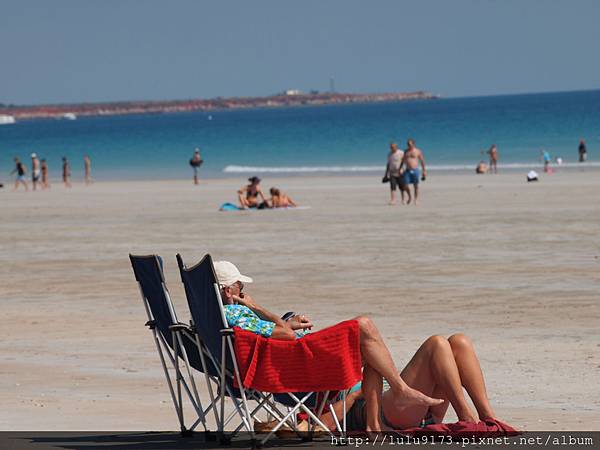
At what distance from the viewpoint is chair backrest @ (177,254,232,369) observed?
19.5 feet

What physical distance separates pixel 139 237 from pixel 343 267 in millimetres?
5896

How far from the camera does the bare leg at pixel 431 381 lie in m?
6.10

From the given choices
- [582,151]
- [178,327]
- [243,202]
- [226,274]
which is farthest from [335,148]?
[178,327]

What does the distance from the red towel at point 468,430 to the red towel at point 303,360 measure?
0.43 m

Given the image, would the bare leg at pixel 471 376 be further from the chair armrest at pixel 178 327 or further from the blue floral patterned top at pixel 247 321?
the chair armrest at pixel 178 327

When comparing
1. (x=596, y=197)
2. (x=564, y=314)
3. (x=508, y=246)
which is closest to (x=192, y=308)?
(x=564, y=314)

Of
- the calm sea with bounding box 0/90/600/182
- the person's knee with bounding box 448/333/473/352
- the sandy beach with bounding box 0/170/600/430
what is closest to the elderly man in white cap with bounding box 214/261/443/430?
the person's knee with bounding box 448/333/473/352

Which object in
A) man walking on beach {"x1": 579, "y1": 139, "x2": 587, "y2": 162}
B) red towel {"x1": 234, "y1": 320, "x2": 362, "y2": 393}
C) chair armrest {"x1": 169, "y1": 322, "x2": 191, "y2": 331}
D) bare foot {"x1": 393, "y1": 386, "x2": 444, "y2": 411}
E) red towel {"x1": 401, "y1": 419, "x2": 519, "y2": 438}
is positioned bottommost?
red towel {"x1": 401, "y1": 419, "x2": 519, "y2": 438}

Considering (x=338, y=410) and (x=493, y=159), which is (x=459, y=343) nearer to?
(x=338, y=410)

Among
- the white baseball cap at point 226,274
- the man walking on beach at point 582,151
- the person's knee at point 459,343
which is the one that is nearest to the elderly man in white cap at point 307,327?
the white baseball cap at point 226,274

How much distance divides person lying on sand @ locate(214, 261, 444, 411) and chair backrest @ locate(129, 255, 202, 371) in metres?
0.30

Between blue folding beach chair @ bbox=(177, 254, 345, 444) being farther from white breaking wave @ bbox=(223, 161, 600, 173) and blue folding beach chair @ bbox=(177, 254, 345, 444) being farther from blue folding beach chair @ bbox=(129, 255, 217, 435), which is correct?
white breaking wave @ bbox=(223, 161, 600, 173)

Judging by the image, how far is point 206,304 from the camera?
607 cm

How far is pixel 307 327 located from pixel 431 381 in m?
0.73
